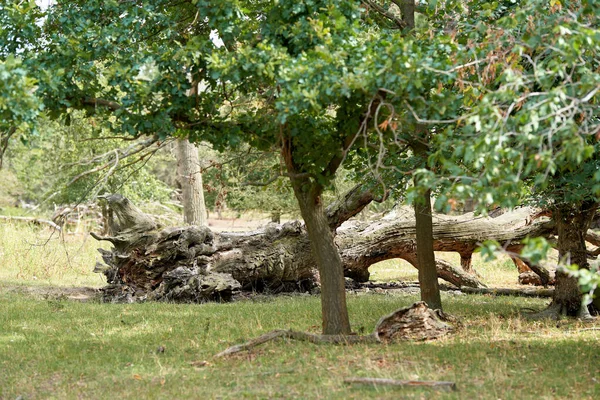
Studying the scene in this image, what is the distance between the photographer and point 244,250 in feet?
50.2

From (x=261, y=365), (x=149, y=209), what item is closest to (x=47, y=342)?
(x=261, y=365)

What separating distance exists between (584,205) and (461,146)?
610cm

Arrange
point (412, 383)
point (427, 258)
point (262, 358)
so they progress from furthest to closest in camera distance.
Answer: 1. point (427, 258)
2. point (262, 358)
3. point (412, 383)

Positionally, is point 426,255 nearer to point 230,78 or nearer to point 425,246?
point 425,246

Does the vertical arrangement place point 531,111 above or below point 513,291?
above

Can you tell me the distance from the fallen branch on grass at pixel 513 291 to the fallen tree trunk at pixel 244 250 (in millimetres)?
392

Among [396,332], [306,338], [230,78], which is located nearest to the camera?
[230,78]

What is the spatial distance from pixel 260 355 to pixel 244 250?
20.3 feet

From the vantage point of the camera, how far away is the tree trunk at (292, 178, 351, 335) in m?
9.58

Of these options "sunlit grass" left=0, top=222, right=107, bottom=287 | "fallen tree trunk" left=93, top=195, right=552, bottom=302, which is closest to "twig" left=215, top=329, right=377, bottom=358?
"fallen tree trunk" left=93, top=195, right=552, bottom=302

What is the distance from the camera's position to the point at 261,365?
8.70 meters

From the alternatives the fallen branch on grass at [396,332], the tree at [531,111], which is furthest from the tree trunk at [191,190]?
the tree at [531,111]

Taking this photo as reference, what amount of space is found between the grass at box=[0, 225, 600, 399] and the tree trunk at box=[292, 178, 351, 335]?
521mm

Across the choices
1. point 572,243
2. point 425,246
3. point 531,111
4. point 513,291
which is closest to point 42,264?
A: point 425,246
